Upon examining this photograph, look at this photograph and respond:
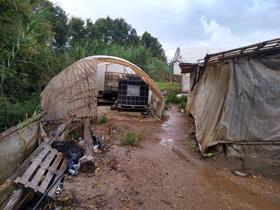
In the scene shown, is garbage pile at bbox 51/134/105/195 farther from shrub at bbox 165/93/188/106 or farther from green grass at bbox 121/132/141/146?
shrub at bbox 165/93/188/106

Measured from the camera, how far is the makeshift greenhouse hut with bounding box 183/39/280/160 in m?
4.82

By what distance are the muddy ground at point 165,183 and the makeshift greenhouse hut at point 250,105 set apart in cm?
37

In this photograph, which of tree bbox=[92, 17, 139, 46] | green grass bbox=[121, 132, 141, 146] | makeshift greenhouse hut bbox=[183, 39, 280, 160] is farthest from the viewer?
tree bbox=[92, 17, 139, 46]

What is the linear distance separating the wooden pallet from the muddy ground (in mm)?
262

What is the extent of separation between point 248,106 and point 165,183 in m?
2.17

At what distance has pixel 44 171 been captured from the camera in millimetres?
4156

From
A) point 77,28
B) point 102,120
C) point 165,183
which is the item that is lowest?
point 165,183

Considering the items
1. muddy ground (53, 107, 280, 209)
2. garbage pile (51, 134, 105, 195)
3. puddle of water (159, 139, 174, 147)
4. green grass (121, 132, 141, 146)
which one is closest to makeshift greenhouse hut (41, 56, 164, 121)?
garbage pile (51, 134, 105, 195)

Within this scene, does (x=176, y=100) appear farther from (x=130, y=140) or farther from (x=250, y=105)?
(x=250, y=105)

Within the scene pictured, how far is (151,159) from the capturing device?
203 inches

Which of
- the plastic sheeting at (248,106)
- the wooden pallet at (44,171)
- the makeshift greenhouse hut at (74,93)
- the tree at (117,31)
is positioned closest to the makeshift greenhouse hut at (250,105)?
the plastic sheeting at (248,106)

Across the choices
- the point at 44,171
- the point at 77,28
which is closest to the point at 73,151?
the point at 44,171

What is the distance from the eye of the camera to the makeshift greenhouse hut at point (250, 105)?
4.82m

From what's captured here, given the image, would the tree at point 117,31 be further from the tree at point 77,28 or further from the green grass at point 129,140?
the green grass at point 129,140
